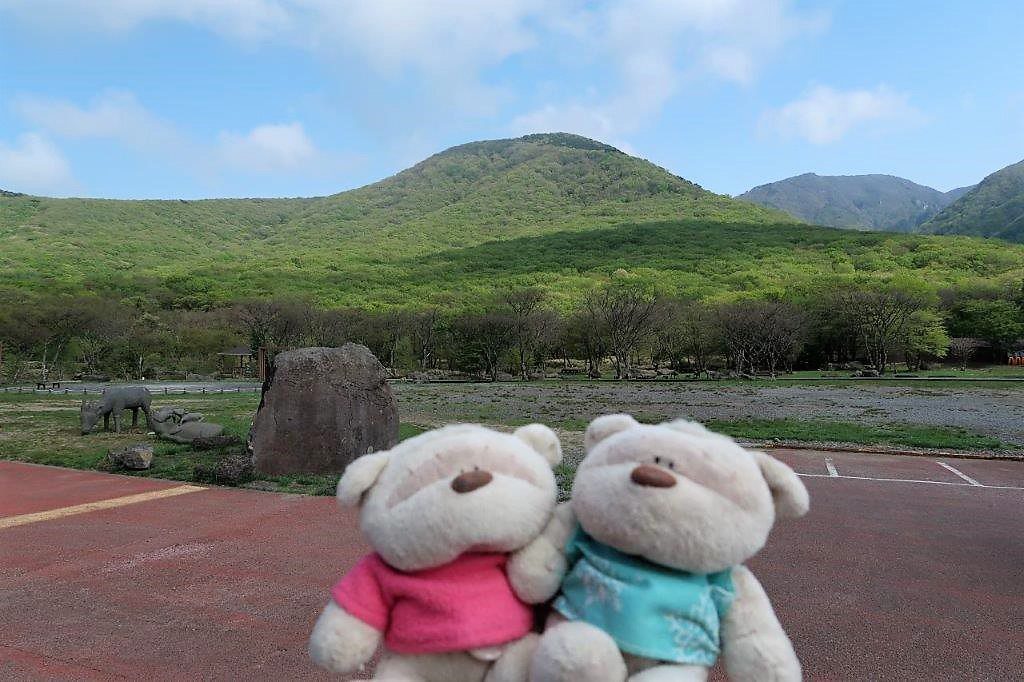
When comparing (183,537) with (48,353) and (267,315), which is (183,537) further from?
(48,353)

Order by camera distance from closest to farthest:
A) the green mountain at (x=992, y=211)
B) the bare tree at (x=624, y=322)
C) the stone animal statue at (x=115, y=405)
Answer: the stone animal statue at (x=115, y=405) → the bare tree at (x=624, y=322) → the green mountain at (x=992, y=211)

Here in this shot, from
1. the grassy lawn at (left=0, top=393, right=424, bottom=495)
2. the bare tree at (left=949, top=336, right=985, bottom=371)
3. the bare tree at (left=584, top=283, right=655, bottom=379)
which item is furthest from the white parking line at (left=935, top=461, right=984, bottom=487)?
the bare tree at (left=949, top=336, right=985, bottom=371)

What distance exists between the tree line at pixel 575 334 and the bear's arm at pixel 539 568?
35.4m

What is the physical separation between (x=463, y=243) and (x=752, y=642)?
87.7m

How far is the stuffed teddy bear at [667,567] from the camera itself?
1.59 metres

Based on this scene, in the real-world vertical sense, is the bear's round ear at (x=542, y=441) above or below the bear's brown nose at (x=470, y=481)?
above

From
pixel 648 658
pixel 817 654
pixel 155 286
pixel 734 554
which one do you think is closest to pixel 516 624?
pixel 648 658

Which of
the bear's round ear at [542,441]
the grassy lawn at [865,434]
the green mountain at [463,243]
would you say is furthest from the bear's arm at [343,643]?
the green mountain at [463,243]

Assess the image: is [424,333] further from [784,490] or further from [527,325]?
[784,490]

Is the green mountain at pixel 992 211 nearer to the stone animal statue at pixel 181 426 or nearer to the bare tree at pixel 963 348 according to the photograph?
the bare tree at pixel 963 348

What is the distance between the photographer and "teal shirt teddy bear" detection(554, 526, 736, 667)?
1613mm

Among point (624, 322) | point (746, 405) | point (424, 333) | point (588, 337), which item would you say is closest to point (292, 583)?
point (746, 405)

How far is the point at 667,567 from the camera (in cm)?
166

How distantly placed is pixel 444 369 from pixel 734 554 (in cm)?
4244
